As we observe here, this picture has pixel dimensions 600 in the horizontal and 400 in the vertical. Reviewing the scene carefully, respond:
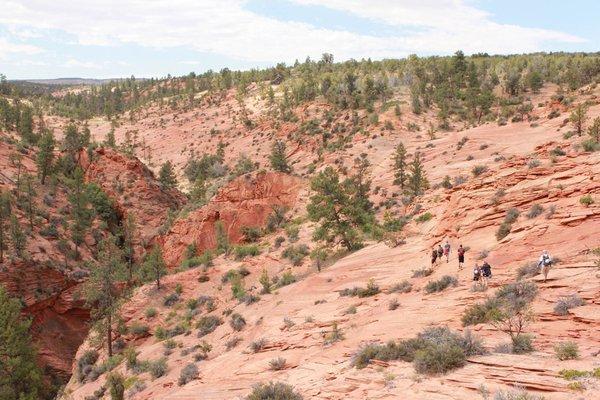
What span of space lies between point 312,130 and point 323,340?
182 feet

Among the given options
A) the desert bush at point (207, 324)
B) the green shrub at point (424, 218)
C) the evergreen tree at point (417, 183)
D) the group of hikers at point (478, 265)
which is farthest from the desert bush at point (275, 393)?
the evergreen tree at point (417, 183)

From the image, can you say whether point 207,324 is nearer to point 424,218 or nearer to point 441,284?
point 441,284

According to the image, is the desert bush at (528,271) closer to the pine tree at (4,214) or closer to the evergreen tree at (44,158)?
the pine tree at (4,214)

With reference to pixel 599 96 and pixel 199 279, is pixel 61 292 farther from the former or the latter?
pixel 599 96

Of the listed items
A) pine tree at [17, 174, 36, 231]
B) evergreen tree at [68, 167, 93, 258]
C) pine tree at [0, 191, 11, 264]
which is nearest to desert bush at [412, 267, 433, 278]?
pine tree at [0, 191, 11, 264]

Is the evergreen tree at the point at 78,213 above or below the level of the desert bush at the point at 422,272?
below

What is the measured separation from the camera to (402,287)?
74.5ft

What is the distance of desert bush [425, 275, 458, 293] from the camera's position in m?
20.7

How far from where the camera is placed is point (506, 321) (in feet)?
50.9

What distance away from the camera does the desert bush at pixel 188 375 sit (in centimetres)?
2141

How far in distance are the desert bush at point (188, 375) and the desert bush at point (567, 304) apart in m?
13.9

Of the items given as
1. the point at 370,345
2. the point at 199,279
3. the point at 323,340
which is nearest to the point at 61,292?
the point at 199,279

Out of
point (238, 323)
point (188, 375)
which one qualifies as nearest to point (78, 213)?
point (238, 323)

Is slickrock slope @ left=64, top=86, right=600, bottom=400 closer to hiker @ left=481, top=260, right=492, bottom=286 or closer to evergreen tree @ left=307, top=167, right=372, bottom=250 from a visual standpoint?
hiker @ left=481, top=260, right=492, bottom=286
